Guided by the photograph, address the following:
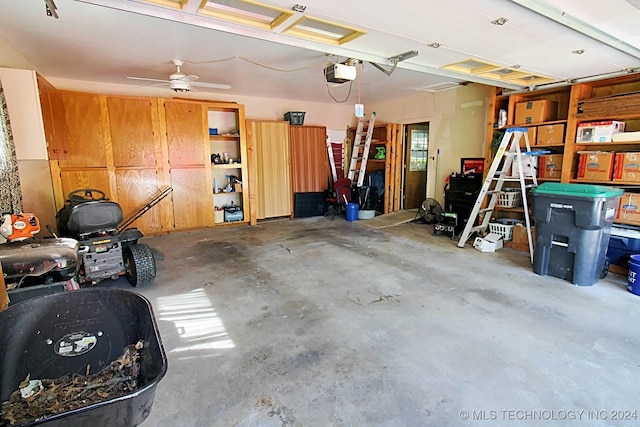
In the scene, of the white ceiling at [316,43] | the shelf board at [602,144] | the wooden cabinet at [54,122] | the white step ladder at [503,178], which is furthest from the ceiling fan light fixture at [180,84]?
the shelf board at [602,144]

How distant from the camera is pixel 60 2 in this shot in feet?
8.29

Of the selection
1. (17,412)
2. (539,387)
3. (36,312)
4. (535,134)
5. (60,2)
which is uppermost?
(60,2)

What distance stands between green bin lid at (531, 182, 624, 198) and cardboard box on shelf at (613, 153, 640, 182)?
16.4 inches

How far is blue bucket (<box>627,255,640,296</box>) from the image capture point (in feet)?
10.0

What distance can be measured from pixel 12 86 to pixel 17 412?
3.28 m

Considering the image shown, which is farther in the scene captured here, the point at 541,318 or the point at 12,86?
the point at 12,86

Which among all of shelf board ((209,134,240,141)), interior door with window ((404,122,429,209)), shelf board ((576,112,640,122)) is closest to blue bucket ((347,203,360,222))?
interior door with window ((404,122,429,209))

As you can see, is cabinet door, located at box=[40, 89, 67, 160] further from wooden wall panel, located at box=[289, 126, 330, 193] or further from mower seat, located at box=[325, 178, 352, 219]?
mower seat, located at box=[325, 178, 352, 219]

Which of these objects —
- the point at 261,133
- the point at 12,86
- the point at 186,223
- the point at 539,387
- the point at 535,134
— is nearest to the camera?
the point at 539,387

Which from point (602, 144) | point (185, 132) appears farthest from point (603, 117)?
point (185, 132)

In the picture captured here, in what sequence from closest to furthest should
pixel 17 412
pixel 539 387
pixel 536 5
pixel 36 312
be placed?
1. pixel 17 412
2. pixel 36 312
3. pixel 539 387
4. pixel 536 5

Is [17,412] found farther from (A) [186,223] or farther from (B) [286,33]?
(A) [186,223]

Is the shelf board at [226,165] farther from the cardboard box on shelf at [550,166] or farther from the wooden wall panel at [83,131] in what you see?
the cardboard box on shelf at [550,166]

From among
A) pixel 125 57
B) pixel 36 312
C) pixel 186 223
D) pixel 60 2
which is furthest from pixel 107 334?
pixel 186 223
